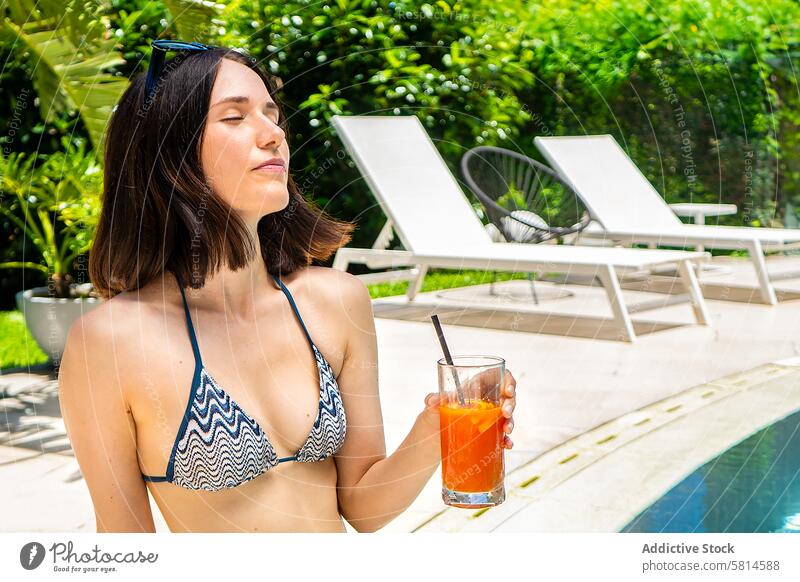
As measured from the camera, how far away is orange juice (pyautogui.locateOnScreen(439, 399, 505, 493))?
0.66 m

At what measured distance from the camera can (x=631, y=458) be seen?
1454 millimetres

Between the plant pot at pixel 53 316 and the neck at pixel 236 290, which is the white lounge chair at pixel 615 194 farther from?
the neck at pixel 236 290

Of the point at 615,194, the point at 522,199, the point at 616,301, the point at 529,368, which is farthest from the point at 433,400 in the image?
the point at 615,194

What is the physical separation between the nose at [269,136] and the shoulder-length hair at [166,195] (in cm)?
5

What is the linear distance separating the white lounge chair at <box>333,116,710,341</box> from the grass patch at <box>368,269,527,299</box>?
32mm

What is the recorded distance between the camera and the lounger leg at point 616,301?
7.04 feet

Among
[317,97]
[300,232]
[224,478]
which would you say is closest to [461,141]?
Result: [317,97]

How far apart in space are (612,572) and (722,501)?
0.42 meters

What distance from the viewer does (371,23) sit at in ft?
4.35

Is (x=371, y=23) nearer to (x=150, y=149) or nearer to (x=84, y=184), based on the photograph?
(x=150, y=149)

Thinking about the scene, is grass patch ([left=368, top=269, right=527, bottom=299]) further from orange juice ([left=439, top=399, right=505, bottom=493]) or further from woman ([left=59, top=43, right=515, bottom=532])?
orange juice ([left=439, top=399, right=505, bottom=493])

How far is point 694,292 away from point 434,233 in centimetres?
70

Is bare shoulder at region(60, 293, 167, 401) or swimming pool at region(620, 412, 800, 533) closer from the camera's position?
bare shoulder at region(60, 293, 167, 401)

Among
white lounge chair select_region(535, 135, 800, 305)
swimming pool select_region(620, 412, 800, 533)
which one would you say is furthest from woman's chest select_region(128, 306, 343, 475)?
white lounge chair select_region(535, 135, 800, 305)
